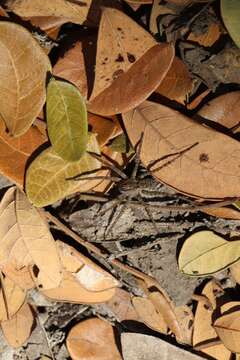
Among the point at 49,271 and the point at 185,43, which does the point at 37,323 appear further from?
the point at 185,43

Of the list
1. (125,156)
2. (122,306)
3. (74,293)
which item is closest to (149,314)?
(122,306)

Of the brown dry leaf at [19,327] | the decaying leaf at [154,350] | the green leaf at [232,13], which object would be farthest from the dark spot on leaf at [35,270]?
the green leaf at [232,13]

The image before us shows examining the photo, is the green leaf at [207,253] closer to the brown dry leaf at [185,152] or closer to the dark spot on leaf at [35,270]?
the brown dry leaf at [185,152]

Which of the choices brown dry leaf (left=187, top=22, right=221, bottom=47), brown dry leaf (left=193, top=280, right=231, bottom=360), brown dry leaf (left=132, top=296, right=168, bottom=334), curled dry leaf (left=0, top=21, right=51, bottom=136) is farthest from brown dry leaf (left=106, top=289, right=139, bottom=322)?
brown dry leaf (left=187, top=22, right=221, bottom=47)

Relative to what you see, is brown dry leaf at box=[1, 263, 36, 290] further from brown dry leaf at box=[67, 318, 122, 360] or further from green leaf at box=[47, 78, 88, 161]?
green leaf at box=[47, 78, 88, 161]

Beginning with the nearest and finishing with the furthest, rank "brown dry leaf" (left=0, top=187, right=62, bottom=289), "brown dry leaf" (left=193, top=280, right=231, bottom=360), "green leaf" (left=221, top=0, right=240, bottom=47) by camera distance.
A: "green leaf" (left=221, top=0, right=240, bottom=47) → "brown dry leaf" (left=0, top=187, right=62, bottom=289) → "brown dry leaf" (left=193, top=280, right=231, bottom=360)

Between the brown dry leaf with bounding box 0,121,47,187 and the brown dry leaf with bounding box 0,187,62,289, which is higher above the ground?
the brown dry leaf with bounding box 0,121,47,187

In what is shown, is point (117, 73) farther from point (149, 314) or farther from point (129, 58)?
point (149, 314)
